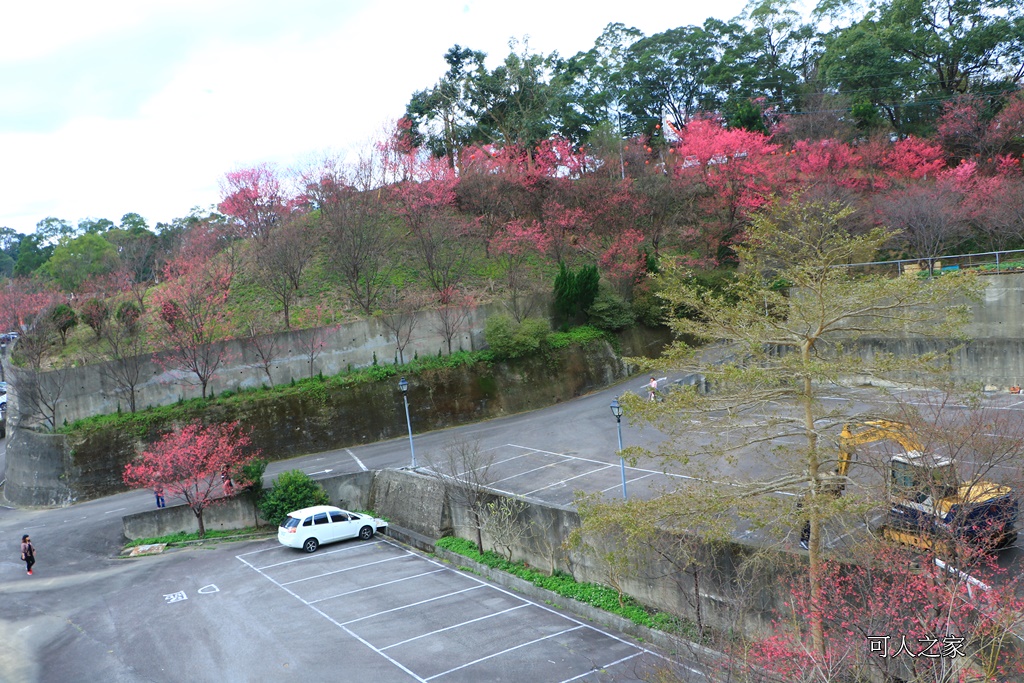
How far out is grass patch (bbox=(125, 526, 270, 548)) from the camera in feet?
73.2

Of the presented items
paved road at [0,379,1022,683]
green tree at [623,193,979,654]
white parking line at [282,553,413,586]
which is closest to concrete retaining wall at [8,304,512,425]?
paved road at [0,379,1022,683]

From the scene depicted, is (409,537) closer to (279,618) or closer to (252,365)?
(279,618)

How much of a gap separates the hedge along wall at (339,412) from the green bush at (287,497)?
5.47 m

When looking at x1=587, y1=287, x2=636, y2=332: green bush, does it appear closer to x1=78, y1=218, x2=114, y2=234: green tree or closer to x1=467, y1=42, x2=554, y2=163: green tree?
x1=467, y1=42, x2=554, y2=163: green tree

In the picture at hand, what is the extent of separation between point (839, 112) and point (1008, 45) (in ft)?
31.3

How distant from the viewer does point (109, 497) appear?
2681 cm

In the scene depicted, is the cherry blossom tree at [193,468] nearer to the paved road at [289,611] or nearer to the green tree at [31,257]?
the paved road at [289,611]

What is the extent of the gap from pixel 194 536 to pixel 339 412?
7.98 metres

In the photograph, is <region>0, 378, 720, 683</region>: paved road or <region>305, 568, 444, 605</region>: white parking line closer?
<region>0, 378, 720, 683</region>: paved road

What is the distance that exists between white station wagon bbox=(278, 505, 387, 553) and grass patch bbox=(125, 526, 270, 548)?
2255 mm

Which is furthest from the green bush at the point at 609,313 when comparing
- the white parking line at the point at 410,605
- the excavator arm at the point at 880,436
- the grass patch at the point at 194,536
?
the excavator arm at the point at 880,436

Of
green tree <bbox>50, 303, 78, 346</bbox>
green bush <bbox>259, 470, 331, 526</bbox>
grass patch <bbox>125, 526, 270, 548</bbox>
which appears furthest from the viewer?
green tree <bbox>50, 303, 78, 346</bbox>

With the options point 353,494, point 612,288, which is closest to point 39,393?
point 353,494

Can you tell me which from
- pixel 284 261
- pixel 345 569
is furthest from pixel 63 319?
pixel 345 569
